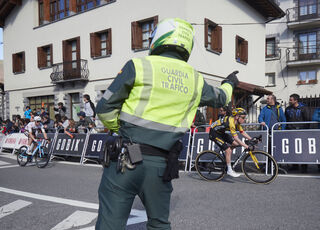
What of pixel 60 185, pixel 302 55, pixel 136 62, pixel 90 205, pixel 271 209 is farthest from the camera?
pixel 302 55

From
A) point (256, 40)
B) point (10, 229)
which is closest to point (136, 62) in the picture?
point (10, 229)

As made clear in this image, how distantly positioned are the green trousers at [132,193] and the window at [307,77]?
27.0 metres

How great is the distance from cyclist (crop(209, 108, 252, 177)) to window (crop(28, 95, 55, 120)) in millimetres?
16060

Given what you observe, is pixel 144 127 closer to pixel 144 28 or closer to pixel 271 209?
pixel 271 209

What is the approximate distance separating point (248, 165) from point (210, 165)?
84cm

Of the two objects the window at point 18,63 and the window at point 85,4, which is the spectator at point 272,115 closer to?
the window at point 85,4

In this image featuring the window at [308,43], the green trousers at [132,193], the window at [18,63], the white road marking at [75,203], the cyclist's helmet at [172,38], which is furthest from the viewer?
the window at [308,43]

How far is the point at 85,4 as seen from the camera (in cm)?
1847

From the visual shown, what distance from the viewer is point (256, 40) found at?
2112cm

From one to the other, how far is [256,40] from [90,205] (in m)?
19.3

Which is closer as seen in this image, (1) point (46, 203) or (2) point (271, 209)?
(2) point (271, 209)

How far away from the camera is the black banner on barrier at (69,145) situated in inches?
400

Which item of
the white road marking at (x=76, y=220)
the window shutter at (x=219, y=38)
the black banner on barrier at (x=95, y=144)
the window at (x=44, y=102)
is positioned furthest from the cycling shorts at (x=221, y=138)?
the window at (x=44, y=102)

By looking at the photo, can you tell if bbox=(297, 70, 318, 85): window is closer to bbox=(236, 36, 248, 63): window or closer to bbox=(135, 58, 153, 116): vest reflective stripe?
bbox=(236, 36, 248, 63): window
